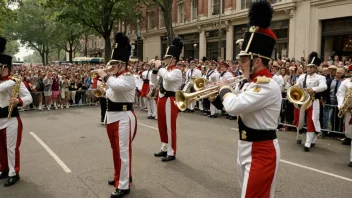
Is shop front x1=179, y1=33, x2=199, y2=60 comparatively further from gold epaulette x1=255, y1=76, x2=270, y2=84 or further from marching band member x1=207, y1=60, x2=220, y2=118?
gold epaulette x1=255, y1=76, x2=270, y2=84

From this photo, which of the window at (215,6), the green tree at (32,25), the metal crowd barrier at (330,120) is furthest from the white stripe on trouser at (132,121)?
the green tree at (32,25)

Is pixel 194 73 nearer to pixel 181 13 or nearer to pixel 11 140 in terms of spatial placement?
pixel 11 140

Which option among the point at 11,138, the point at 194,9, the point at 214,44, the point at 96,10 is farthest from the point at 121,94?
the point at 96,10

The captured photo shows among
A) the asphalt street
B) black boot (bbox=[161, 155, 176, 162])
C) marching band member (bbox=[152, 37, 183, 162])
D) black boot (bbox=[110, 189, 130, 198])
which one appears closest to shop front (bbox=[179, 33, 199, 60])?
the asphalt street

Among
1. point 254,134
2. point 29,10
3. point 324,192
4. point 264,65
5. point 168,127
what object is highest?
point 29,10

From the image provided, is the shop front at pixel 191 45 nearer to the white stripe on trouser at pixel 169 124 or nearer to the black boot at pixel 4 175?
the white stripe on trouser at pixel 169 124

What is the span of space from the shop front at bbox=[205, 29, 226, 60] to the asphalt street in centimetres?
1751

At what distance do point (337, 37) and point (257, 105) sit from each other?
58.4ft

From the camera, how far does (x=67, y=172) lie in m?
6.39

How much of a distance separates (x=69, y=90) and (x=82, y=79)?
4.99 ft

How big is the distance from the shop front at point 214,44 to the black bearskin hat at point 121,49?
22.0m

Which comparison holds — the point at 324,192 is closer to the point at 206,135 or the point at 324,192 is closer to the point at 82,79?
the point at 206,135

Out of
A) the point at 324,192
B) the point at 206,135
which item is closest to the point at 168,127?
the point at 206,135

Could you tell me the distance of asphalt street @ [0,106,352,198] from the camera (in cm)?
543
